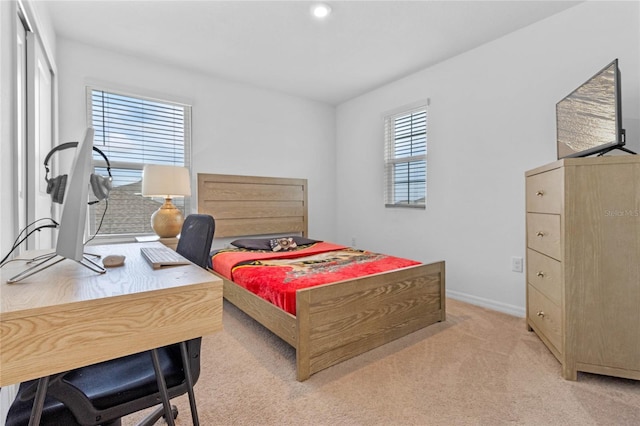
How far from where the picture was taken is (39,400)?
2.42ft

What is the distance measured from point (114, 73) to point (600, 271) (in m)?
4.09

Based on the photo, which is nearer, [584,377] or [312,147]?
[584,377]

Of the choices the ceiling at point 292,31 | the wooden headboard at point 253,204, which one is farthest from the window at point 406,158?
the wooden headboard at point 253,204

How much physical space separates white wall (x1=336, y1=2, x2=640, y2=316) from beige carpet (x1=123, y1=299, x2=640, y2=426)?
34.6 inches

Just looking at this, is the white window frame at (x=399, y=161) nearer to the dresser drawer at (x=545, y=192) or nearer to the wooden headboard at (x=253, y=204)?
the wooden headboard at (x=253, y=204)

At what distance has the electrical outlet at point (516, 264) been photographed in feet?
8.78

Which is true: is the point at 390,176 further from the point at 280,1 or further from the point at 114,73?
the point at 114,73

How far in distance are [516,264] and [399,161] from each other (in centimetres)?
166

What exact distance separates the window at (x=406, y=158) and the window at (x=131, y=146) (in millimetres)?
2346

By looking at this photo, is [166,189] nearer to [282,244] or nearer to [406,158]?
[282,244]

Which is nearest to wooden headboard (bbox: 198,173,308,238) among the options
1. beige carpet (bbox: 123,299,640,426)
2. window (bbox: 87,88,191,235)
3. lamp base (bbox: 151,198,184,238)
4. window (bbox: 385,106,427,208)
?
window (bbox: 87,88,191,235)

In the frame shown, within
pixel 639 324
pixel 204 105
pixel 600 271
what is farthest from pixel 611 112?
pixel 204 105

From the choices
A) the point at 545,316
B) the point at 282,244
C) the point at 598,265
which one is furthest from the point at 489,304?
the point at 282,244

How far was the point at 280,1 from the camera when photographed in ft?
7.43
